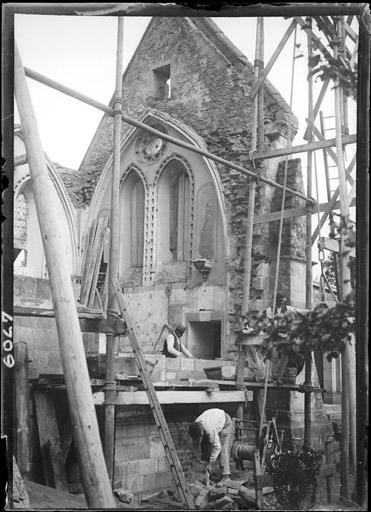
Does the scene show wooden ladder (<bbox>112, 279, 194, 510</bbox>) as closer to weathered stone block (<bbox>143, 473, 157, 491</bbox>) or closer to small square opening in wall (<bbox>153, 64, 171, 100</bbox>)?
weathered stone block (<bbox>143, 473, 157, 491</bbox>)

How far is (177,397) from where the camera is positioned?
8.92 meters

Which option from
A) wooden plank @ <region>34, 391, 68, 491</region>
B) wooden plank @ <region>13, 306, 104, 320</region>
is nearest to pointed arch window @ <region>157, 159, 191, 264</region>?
wooden plank @ <region>34, 391, 68, 491</region>

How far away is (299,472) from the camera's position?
7094 millimetres

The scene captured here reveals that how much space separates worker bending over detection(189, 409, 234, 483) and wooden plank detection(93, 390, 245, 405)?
0.71m

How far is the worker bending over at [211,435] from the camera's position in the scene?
7.99 meters

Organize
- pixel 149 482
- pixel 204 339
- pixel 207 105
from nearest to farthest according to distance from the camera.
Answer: pixel 149 482, pixel 204 339, pixel 207 105

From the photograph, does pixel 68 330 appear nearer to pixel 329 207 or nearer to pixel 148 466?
pixel 148 466

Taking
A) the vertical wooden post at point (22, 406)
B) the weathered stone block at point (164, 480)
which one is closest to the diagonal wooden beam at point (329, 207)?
the weathered stone block at point (164, 480)

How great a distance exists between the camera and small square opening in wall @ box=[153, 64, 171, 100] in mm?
15609

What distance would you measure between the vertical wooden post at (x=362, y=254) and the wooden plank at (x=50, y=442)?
4060 mm

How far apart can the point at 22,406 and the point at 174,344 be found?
13.3 feet

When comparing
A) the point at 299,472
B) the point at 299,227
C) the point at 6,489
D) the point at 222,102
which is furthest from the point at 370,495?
the point at 222,102

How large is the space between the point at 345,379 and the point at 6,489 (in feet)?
10.3

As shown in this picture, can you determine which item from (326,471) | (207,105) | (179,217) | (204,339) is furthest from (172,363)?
(207,105)
